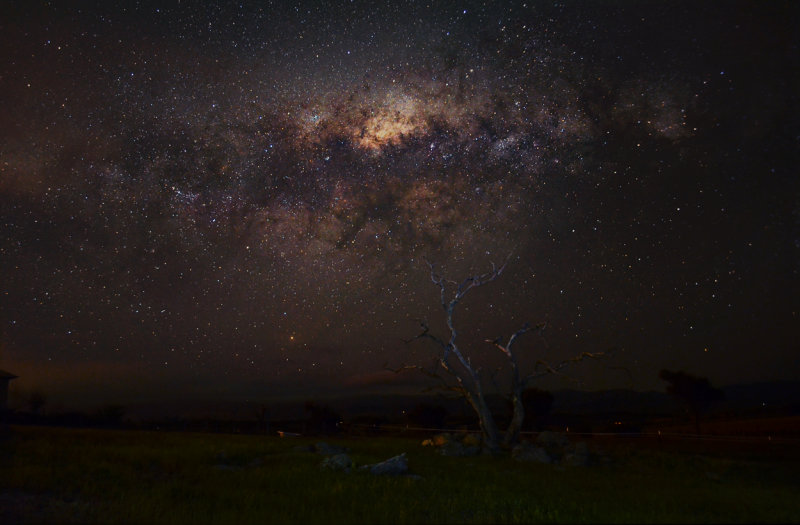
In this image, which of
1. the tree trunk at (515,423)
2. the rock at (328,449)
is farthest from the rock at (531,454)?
the rock at (328,449)

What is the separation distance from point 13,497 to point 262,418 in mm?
42301

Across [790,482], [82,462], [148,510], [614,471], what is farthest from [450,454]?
[148,510]

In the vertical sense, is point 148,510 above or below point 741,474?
above

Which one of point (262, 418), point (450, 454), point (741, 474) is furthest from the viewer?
point (262, 418)

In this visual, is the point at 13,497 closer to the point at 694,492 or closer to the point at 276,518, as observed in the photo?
the point at 276,518

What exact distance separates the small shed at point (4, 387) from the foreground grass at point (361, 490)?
30727 millimetres

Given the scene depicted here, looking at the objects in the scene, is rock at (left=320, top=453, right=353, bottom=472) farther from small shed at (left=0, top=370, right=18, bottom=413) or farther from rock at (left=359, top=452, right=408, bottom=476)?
small shed at (left=0, top=370, right=18, bottom=413)

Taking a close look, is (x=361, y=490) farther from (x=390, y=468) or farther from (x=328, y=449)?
(x=328, y=449)

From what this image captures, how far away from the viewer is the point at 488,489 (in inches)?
714

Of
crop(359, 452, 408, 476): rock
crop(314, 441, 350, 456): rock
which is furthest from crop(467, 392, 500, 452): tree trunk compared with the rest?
crop(359, 452, 408, 476): rock

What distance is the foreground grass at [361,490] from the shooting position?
13836mm

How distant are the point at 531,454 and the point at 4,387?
52751mm

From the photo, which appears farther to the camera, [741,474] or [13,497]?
[741,474]

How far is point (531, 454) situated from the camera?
2991cm
